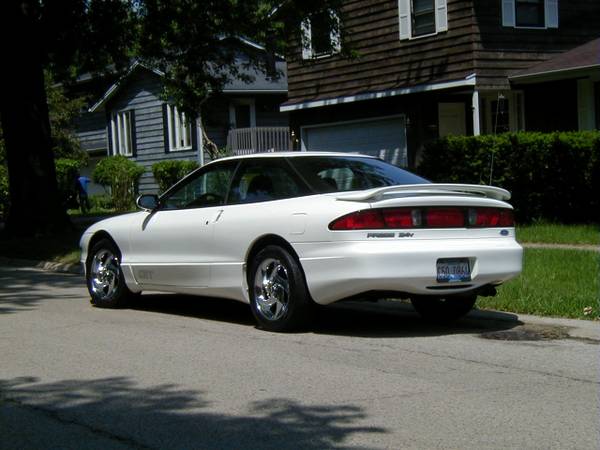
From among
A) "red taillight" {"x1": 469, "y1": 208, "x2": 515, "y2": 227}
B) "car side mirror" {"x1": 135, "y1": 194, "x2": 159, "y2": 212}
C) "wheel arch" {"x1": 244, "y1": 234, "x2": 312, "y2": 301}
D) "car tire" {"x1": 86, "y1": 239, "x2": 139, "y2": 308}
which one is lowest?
"car tire" {"x1": 86, "y1": 239, "x2": 139, "y2": 308}

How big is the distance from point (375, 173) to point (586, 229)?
7.64m

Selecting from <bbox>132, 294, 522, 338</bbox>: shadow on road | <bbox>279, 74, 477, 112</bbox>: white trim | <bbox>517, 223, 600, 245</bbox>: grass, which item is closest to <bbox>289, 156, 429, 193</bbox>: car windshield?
<bbox>132, 294, 522, 338</bbox>: shadow on road

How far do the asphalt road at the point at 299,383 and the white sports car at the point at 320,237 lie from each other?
0.39 meters

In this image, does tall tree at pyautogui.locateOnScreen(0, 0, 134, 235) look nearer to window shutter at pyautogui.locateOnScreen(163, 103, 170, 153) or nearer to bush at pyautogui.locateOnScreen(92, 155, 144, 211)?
bush at pyautogui.locateOnScreen(92, 155, 144, 211)

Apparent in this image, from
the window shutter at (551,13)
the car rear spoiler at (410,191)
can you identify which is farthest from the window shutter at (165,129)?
the car rear spoiler at (410,191)

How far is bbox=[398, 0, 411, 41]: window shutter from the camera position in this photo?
22.3 m

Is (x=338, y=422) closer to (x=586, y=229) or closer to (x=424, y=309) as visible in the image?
(x=424, y=309)

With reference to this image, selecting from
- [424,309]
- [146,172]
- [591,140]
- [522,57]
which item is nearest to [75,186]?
[146,172]

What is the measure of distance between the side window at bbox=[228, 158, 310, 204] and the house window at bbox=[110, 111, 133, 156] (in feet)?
90.9

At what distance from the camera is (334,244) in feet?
25.4

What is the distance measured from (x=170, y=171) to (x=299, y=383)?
1015 inches

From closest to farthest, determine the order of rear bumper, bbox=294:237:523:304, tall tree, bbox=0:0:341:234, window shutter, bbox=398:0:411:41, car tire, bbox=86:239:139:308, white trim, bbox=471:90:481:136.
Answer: rear bumper, bbox=294:237:523:304
car tire, bbox=86:239:139:308
tall tree, bbox=0:0:341:234
white trim, bbox=471:90:481:136
window shutter, bbox=398:0:411:41

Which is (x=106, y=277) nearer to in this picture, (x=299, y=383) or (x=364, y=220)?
(x=364, y=220)

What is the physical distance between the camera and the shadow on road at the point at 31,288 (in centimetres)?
1091
